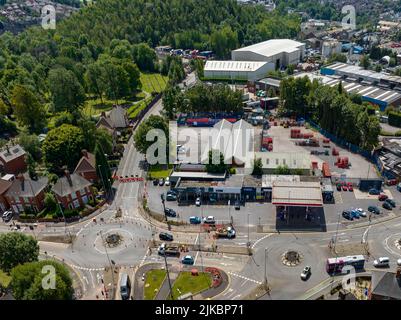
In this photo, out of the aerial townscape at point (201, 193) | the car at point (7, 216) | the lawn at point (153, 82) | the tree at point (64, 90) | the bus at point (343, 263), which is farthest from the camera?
the lawn at point (153, 82)

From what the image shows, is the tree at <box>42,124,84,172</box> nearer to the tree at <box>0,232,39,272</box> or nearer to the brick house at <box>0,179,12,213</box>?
the brick house at <box>0,179,12,213</box>

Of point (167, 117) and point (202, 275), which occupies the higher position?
point (167, 117)

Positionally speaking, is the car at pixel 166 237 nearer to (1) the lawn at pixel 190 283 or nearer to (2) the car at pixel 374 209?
(1) the lawn at pixel 190 283

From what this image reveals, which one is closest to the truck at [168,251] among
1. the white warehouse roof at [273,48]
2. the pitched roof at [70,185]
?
the pitched roof at [70,185]

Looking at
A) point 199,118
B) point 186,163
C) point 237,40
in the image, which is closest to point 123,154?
point 186,163

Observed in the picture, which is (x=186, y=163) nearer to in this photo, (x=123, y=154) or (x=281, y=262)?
(x=123, y=154)

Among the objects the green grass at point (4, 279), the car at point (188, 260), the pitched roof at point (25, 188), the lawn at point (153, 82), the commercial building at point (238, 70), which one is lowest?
the green grass at point (4, 279)

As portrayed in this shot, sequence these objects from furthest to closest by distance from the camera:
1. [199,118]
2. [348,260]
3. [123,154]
Result: [199,118]
[123,154]
[348,260]

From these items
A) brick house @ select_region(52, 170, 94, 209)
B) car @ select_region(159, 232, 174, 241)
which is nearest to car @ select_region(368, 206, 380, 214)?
car @ select_region(159, 232, 174, 241)
